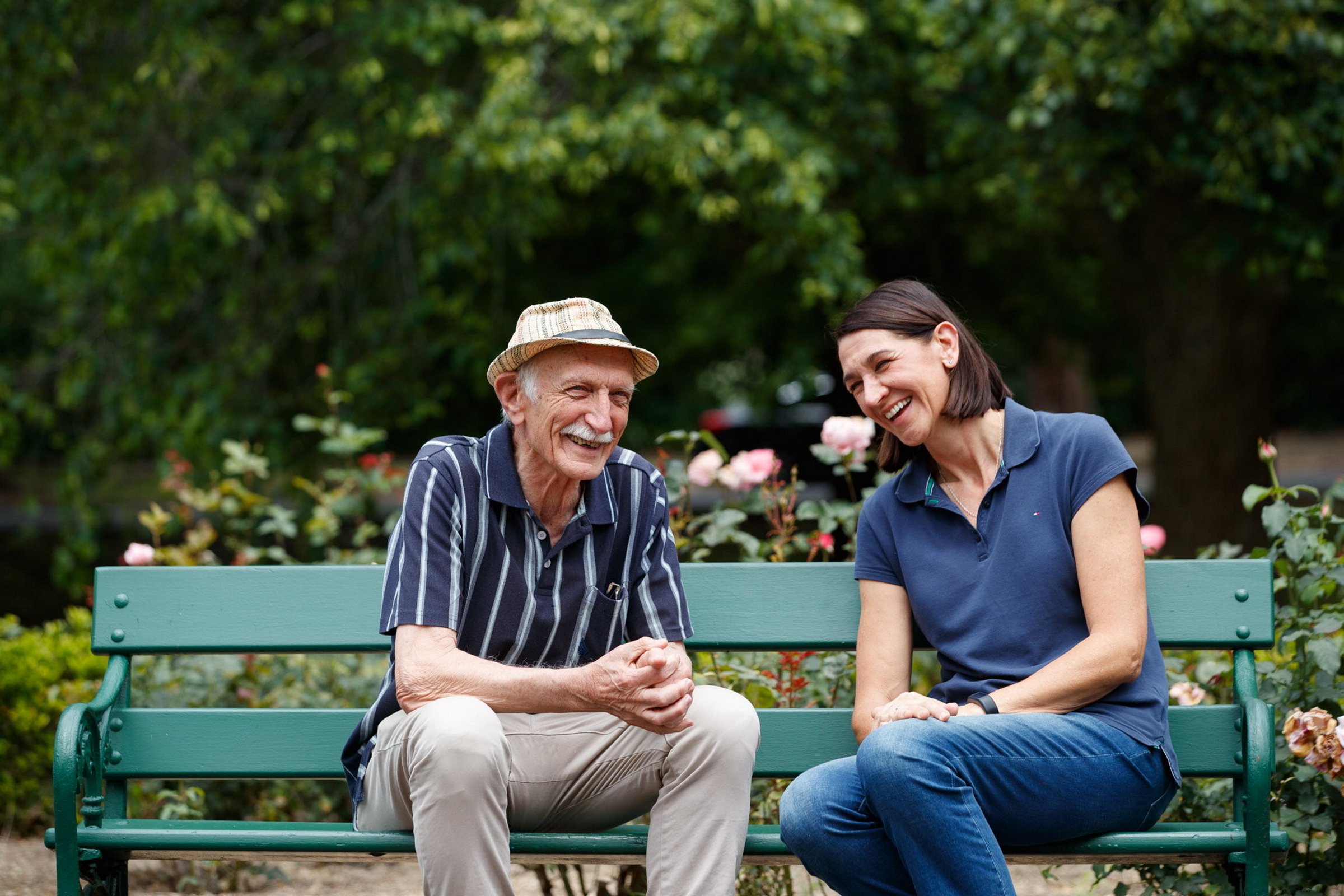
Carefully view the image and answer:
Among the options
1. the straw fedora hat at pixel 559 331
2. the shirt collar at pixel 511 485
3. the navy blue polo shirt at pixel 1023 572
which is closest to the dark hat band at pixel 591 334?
the straw fedora hat at pixel 559 331

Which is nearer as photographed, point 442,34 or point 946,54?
point 442,34

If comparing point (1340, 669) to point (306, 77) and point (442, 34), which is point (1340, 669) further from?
point (306, 77)

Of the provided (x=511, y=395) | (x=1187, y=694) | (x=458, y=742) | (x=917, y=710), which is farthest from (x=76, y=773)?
(x=1187, y=694)

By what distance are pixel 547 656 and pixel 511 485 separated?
37cm

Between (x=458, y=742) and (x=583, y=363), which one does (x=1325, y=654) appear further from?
(x=458, y=742)

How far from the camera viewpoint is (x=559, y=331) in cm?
282

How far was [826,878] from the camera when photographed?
2742 millimetres

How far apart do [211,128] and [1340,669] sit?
6141mm

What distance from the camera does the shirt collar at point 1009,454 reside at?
2.87 meters

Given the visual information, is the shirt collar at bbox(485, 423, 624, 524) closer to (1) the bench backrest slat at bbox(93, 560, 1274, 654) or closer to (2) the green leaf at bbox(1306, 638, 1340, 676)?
(1) the bench backrest slat at bbox(93, 560, 1274, 654)

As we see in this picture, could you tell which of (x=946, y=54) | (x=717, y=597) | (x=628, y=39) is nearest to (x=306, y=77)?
Answer: (x=628, y=39)

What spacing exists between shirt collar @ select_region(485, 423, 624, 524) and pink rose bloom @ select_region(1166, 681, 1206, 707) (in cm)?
155

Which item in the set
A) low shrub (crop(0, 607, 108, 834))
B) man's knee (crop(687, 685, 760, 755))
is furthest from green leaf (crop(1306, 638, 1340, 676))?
low shrub (crop(0, 607, 108, 834))

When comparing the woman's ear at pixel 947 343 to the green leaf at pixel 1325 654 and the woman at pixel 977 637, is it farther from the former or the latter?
the green leaf at pixel 1325 654
